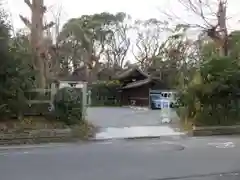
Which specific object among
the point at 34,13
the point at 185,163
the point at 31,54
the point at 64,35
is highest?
the point at 64,35

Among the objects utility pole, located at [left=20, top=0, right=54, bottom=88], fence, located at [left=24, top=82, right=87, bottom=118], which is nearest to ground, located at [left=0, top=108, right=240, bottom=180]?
fence, located at [left=24, top=82, right=87, bottom=118]

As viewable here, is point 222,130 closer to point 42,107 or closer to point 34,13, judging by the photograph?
point 42,107

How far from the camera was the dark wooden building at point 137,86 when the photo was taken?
38438mm

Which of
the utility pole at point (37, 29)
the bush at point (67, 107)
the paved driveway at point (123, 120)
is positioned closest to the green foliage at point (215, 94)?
the paved driveway at point (123, 120)

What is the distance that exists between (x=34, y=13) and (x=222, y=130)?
932 cm

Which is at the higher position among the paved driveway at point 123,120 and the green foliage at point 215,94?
the green foliage at point 215,94

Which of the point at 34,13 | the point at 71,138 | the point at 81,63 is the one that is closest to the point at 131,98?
the point at 81,63

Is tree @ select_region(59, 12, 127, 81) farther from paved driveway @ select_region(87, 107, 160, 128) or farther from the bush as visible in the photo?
the bush

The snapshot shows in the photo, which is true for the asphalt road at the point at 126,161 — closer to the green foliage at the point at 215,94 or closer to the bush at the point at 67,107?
the bush at the point at 67,107

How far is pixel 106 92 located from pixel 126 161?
34199 millimetres

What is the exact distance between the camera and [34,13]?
675 inches

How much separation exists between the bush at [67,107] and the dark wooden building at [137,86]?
22676mm

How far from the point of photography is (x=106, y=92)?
43.1 metres

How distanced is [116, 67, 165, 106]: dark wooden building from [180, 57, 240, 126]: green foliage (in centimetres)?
2039
